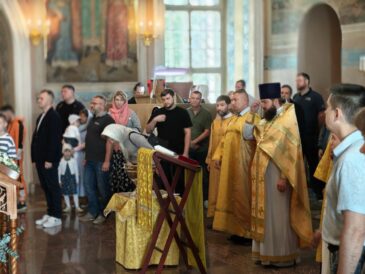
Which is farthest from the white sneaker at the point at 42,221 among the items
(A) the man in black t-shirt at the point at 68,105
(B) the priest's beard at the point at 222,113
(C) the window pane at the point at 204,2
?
(C) the window pane at the point at 204,2

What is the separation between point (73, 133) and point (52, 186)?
130 cm

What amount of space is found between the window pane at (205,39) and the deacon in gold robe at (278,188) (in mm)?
7823

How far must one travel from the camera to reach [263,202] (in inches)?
236

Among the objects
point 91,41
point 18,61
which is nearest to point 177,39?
point 91,41

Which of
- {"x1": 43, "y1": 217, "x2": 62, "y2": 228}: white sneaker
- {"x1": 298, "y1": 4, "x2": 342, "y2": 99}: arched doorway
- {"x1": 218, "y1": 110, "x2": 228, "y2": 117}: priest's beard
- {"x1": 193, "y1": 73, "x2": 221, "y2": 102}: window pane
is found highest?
{"x1": 298, "y1": 4, "x2": 342, "y2": 99}: arched doorway

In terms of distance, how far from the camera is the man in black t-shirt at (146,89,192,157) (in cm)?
783

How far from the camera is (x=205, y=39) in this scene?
45.4 feet

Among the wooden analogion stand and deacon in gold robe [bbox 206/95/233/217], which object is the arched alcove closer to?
deacon in gold robe [bbox 206/95/233/217]

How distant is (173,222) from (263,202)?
2.97ft

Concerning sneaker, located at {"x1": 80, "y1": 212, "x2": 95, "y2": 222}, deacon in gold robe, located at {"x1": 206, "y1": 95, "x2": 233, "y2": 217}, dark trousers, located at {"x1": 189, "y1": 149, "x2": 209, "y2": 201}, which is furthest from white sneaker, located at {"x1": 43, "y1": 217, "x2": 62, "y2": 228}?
dark trousers, located at {"x1": 189, "y1": 149, "x2": 209, "y2": 201}

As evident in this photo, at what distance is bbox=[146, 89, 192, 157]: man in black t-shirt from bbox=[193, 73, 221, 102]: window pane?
5968 millimetres

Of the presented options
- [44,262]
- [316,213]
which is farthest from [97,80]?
[44,262]

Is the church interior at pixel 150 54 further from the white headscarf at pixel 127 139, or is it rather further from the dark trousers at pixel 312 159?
the white headscarf at pixel 127 139

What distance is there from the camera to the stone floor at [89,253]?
19.9 ft
